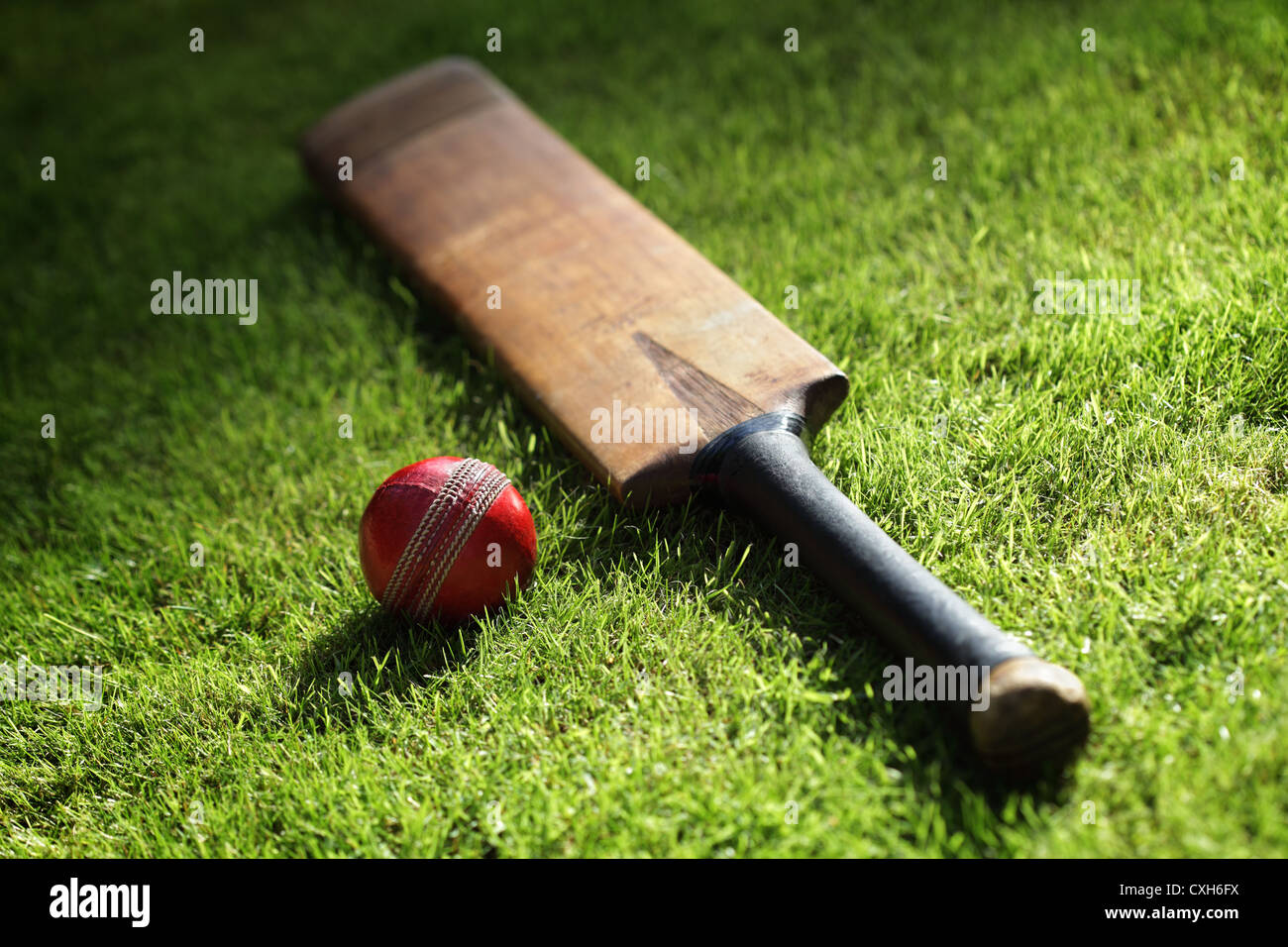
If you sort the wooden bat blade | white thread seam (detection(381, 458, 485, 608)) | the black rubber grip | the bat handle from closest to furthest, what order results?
the bat handle
the black rubber grip
white thread seam (detection(381, 458, 485, 608))
the wooden bat blade

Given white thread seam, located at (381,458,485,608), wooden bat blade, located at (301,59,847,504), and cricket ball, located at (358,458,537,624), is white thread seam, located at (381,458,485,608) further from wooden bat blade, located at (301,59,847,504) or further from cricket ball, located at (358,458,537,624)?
wooden bat blade, located at (301,59,847,504)

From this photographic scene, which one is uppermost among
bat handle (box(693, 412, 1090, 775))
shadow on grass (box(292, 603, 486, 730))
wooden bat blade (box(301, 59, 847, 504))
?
wooden bat blade (box(301, 59, 847, 504))

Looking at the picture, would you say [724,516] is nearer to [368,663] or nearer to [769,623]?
[769,623]

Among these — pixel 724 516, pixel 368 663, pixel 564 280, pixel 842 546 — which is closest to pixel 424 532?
pixel 368 663

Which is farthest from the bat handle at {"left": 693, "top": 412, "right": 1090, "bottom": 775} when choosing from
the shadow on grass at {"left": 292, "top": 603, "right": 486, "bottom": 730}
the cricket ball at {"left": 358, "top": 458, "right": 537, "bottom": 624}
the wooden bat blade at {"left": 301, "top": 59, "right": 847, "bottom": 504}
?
Answer: the shadow on grass at {"left": 292, "top": 603, "right": 486, "bottom": 730}

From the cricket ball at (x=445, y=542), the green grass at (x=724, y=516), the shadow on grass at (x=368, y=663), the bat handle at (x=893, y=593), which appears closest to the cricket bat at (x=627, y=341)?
the bat handle at (x=893, y=593)

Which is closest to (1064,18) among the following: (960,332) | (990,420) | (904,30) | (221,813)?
(904,30)

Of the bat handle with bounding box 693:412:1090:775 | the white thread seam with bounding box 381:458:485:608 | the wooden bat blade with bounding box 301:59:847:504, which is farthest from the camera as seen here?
the wooden bat blade with bounding box 301:59:847:504
